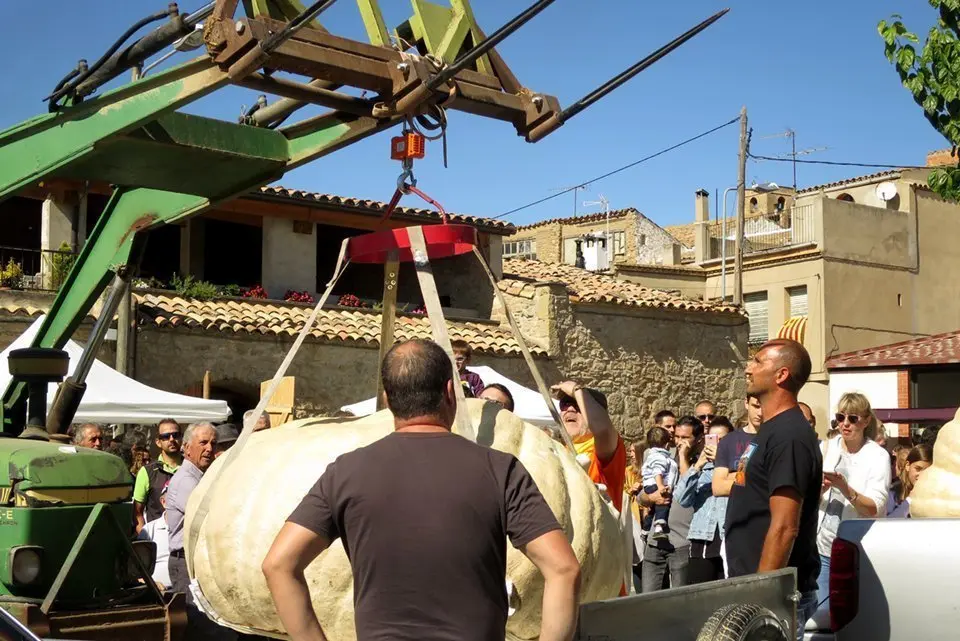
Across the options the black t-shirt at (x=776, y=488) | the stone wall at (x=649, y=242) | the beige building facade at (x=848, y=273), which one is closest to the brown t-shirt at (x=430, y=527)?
the black t-shirt at (x=776, y=488)

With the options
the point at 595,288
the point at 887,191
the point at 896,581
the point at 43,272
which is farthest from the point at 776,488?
the point at 887,191

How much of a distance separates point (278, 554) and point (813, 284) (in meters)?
31.1

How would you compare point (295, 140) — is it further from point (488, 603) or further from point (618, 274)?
point (618, 274)

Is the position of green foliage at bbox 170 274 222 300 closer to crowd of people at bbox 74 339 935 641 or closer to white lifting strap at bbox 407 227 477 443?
crowd of people at bbox 74 339 935 641

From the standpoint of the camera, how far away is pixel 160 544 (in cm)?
835

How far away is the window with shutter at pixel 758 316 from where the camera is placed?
1346 inches

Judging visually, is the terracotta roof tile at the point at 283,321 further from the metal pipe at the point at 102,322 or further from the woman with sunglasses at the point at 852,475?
the woman with sunglasses at the point at 852,475

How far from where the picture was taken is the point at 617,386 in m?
25.0

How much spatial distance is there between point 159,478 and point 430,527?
6514mm

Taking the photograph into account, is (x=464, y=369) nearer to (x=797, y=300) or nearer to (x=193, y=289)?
(x=193, y=289)

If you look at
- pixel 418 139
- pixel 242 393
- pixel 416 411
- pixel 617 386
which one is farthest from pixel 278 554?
pixel 617 386

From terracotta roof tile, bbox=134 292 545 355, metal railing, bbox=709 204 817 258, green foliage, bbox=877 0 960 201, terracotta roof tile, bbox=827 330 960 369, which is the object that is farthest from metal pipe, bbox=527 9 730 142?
metal railing, bbox=709 204 817 258

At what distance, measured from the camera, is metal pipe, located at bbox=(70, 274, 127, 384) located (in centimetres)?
709

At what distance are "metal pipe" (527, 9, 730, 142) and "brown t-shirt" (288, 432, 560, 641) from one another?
227cm
